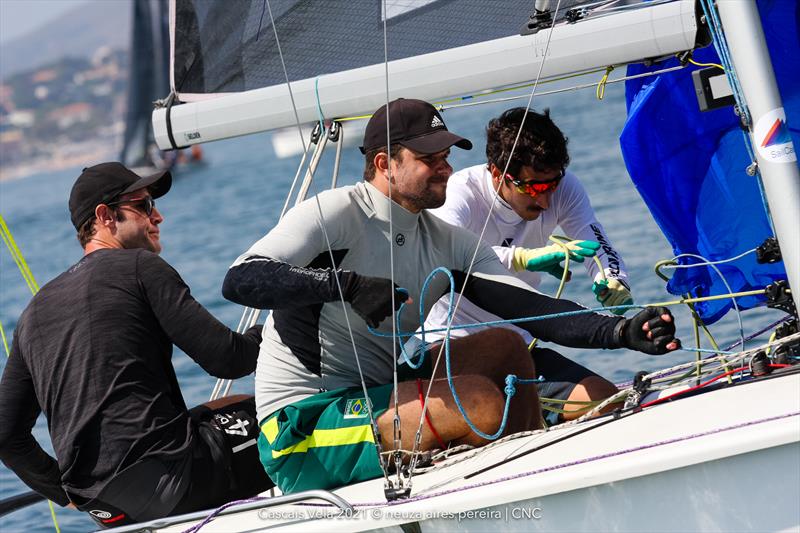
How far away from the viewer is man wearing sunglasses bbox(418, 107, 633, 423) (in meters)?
2.90

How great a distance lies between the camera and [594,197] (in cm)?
976

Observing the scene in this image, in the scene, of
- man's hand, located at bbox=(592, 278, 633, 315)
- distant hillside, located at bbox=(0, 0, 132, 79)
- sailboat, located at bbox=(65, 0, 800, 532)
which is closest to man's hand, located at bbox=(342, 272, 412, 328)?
sailboat, located at bbox=(65, 0, 800, 532)

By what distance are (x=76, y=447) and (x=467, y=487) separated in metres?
0.83

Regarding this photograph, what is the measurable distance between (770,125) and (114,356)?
1.37 meters

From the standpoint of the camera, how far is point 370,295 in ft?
7.50

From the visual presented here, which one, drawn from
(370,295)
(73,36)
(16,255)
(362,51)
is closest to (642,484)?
(370,295)

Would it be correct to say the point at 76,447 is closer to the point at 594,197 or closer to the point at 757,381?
the point at 757,381

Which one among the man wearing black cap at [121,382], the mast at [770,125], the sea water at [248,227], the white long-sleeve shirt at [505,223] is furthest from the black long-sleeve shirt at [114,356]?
the mast at [770,125]

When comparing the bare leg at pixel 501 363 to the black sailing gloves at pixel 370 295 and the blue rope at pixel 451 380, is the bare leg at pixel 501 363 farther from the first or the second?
the black sailing gloves at pixel 370 295

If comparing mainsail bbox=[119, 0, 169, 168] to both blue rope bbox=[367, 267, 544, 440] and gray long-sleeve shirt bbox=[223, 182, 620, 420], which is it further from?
blue rope bbox=[367, 267, 544, 440]

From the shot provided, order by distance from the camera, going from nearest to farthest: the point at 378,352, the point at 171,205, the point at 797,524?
the point at 797,524 < the point at 378,352 < the point at 171,205

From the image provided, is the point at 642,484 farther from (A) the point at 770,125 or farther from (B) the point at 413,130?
(B) the point at 413,130

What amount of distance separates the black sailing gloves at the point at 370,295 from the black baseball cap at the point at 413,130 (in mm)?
333

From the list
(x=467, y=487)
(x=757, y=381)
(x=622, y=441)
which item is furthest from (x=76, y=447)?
(x=757, y=381)
